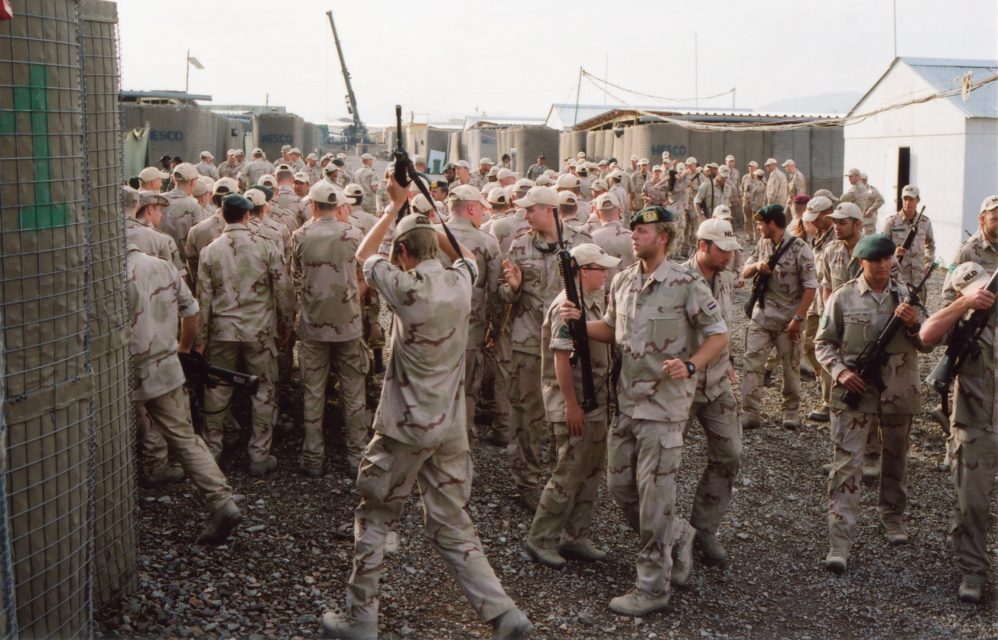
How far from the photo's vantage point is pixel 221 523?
5.79m

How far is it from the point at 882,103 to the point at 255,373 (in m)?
18.1

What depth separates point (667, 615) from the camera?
537 centimetres

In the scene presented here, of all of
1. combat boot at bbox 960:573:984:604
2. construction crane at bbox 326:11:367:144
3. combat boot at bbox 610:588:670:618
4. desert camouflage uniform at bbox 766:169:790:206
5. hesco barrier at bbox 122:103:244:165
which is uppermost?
construction crane at bbox 326:11:367:144

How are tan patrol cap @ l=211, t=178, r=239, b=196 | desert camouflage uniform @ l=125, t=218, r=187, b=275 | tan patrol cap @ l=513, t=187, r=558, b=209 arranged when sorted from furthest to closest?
tan patrol cap @ l=211, t=178, r=239, b=196 → desert camouflage uniform @ l=125, t=218, r=187, b=275 → tan patrol cap @ l=513, t=187, r=558, b=209

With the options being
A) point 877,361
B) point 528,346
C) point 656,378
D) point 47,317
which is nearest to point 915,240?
point 877,361

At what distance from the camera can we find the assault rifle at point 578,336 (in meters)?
5.57

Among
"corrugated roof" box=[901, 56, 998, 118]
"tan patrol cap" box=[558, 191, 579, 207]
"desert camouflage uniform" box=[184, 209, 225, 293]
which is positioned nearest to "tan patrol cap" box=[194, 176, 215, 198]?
"desert camouflage uniform" box=[184, 209, 225, 293]

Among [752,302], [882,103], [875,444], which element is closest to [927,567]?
[875,444]

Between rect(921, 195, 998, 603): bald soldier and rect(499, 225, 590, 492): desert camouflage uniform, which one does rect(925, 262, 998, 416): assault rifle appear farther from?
rect(499, 225, 590, 492): desert camouflage uniform

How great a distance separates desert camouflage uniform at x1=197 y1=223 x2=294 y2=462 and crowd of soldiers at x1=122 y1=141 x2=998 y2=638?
0.05 ft

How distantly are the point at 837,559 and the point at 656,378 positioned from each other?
5.91 feet

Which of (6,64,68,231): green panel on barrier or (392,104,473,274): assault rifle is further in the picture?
(392,104,473,274): assault rifle

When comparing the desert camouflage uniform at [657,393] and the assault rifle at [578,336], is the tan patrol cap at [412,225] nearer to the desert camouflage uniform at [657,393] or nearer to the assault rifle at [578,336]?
the assault rifle at [578,336]

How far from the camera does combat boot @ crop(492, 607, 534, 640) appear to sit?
471 cm
